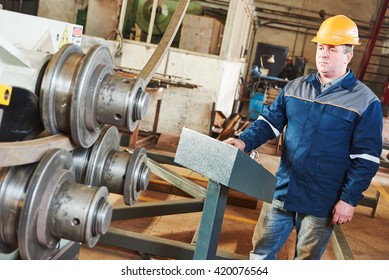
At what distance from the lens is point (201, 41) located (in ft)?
16.6

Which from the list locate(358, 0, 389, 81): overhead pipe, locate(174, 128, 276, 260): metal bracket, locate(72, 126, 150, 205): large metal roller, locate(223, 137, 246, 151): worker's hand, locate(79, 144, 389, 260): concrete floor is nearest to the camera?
locate(72, 126, 150, 205): large metal roller

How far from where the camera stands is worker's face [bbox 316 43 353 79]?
1.56 metres

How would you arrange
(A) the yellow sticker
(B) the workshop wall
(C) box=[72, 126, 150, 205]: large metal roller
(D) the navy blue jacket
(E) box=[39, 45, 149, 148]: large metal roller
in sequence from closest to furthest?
(A) the yellow sticker → (E) box=[39, 45, 149, 148]: large metal roller → (C) box=[72, 126, 150, 205]: large metal roller → (D) the navy blue jacket → (B) the workshop wall

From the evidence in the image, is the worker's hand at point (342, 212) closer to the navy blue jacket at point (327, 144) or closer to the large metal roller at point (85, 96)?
the navy blue jacket at point (327, 144)

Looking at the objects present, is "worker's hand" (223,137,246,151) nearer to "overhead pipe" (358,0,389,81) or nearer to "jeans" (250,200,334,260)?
"jeans" (250,200,334,260)

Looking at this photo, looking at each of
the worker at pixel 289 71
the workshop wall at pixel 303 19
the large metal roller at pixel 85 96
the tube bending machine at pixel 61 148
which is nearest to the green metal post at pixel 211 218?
the tube bending machine at pixel 61 148

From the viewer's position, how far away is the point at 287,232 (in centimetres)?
178

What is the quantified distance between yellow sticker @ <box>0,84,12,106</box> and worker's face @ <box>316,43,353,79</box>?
125cm

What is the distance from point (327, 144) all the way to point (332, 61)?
321 millimetres

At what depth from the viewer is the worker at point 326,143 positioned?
5.00 feet

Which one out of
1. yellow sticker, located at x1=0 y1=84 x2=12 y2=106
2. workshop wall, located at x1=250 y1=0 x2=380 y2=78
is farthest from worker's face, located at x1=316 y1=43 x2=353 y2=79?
workshop wall, located at x1=250 y1=0 x2=380 y2=78

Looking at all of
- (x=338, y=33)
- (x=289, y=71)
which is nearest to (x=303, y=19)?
(x=289, y=71)

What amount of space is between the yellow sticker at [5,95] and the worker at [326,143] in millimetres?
1081

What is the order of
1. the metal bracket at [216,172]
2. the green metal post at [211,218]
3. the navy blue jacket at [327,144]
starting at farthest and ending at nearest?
the navy blue jacket at [327,144] < the green metal post at [211,218] < the metal bracket at [216,172]
